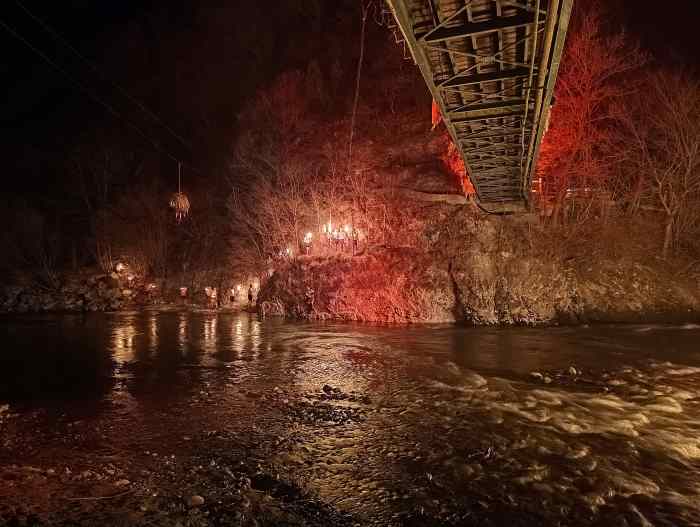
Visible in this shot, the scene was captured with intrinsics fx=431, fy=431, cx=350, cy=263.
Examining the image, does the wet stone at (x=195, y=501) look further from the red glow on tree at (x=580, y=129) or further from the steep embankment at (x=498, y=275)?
the red glow on tree at (x=580, y=129)

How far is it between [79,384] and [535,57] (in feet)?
42.6

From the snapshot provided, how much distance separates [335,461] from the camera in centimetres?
618

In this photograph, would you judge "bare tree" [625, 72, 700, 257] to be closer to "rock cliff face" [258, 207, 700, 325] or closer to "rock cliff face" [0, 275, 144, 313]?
"rock cliff face" [258, 207, 700, 325]

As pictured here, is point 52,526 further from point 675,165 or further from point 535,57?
point 675,165

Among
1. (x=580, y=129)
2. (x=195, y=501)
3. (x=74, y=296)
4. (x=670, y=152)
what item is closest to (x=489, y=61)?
(x=195, y=501)

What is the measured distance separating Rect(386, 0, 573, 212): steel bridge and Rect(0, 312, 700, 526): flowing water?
6.71m

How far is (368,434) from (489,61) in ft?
24.8

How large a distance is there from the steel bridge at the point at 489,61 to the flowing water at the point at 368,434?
6.71 m

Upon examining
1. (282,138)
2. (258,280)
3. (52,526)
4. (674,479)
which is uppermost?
(282,138)

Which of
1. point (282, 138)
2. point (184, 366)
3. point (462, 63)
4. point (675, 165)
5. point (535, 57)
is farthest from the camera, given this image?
point (282, 138)

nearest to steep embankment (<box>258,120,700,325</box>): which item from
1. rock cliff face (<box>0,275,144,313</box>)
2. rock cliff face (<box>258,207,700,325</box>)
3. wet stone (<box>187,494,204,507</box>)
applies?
rock cliff face (<box>258,207,700,325</box>)

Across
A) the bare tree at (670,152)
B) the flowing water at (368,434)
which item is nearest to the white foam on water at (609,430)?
the flowing water at (368,434)

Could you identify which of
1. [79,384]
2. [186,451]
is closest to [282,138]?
[79,384]

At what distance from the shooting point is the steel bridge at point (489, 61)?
7410mm
